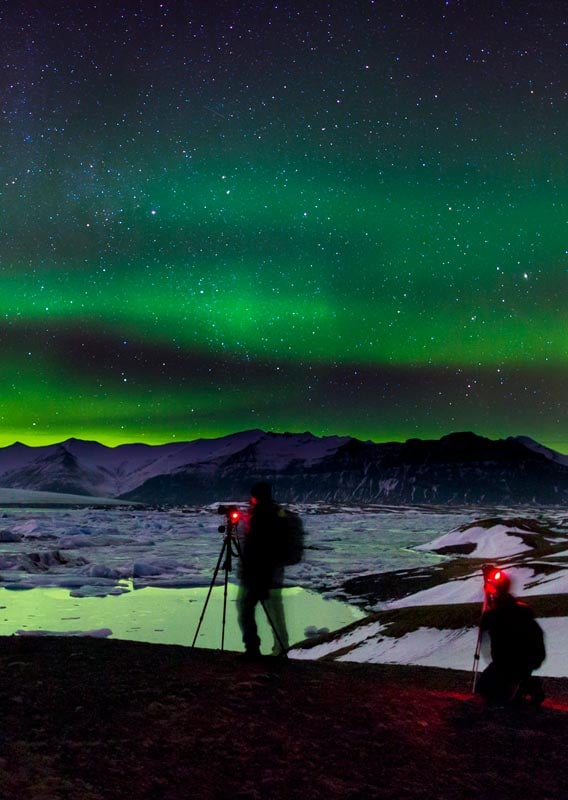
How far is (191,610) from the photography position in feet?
96.8

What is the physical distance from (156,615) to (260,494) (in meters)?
21.4

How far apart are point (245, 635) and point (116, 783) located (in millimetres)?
3578

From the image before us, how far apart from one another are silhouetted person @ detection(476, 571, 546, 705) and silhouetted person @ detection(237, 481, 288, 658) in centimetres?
257

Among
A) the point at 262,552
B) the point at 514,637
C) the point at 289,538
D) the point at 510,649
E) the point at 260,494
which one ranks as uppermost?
the point at 260,494

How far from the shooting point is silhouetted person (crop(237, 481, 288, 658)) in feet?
28.4

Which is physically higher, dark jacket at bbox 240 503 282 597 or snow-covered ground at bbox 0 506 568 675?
dark jacket at bbox 240 503 282 597

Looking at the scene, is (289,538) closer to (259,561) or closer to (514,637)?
(259,561)

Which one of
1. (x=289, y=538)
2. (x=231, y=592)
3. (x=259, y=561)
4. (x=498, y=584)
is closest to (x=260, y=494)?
(x=289, y=538)

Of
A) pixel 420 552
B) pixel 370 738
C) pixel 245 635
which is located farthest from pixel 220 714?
pixel 420 552

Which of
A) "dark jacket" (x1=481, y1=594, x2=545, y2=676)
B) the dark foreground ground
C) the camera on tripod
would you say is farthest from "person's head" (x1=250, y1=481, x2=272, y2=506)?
"dark jacket" (x1=481, y1=594, x2=545, y2=676)

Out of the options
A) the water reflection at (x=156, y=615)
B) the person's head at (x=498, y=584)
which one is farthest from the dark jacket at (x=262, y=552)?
the water reflection at (x=156, y=615)

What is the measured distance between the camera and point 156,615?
28.1 metres

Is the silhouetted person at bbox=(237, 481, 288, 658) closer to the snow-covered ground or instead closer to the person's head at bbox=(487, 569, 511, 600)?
the person's head at bbox=(487, 569, 511, 600)

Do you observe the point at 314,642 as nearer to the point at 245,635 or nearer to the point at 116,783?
the point at 245,635
